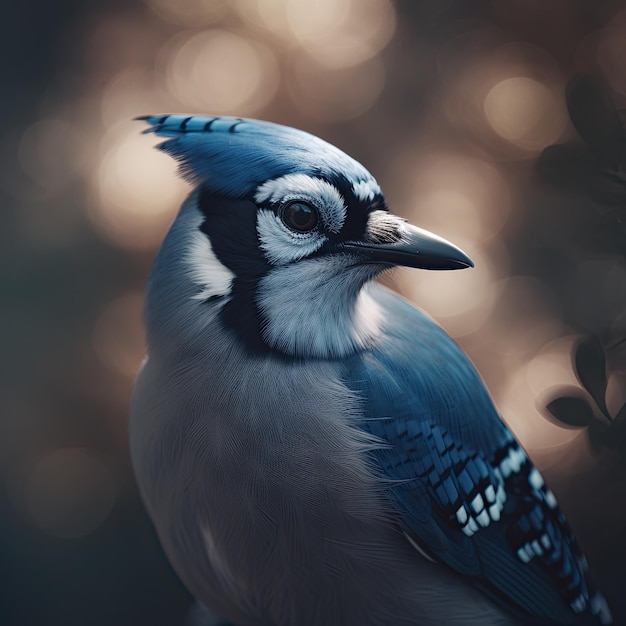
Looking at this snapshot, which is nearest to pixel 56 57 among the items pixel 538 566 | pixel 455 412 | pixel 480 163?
pixel 480 163

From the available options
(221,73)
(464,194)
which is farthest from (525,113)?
(221,73)

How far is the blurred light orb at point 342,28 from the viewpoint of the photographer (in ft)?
4.24

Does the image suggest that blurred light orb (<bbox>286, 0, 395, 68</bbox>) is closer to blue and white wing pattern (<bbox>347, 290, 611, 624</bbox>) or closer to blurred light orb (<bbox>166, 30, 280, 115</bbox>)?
blurred light orb (<bbox>166, 30, 280, 115</bbox>)

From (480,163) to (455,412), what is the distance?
25.5 inches

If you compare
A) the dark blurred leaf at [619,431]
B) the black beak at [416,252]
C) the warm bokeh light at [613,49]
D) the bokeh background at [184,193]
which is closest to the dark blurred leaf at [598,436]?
the dark blurred leaf at [619,431]

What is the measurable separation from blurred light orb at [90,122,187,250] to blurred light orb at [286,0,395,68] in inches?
14.4

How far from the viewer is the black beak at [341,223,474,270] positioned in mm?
736

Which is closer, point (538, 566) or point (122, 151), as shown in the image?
point (538, 566)

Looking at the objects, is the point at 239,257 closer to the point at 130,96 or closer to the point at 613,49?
the point at 613,49

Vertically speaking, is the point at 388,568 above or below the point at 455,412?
below

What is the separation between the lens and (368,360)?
79 centimetres

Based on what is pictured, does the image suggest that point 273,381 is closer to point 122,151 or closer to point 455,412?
point 455,412

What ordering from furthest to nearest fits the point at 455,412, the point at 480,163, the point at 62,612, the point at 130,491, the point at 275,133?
the point at 130,491 → the point at 62,612 → the point at 480,163 → the point at 455,412 → the point at 275,133

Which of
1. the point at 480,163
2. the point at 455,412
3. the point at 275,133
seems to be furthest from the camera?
the point at 480,163
